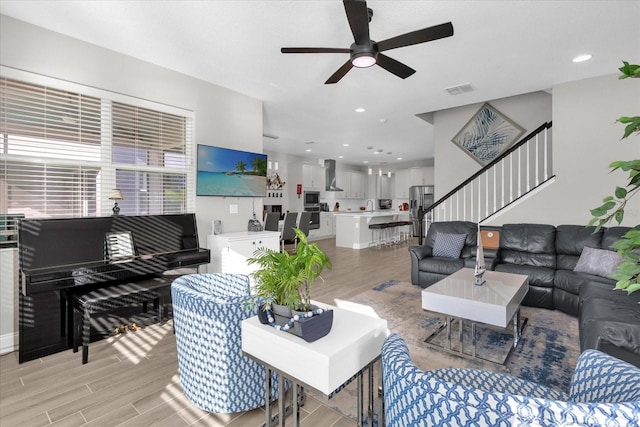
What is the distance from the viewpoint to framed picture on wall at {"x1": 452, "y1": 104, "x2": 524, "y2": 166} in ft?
18.0

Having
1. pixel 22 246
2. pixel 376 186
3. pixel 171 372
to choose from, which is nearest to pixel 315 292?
pixel 171 372

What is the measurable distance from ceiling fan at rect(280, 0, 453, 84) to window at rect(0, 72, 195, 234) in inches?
79.0

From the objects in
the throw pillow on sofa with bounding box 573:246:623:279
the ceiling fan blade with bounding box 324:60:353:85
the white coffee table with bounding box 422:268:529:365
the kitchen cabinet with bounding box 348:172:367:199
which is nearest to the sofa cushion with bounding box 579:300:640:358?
the white coffee table with bounding box 422:268:529:365

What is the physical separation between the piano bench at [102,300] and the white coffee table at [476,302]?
249 cm

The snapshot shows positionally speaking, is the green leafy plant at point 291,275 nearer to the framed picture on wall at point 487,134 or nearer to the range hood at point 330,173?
the framed picture on wall at point 487,134

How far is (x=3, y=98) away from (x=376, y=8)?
3.28 m

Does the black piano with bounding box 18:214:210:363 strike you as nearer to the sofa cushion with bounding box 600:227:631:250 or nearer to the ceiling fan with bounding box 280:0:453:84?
the ceiling fan with bounding box 280:0:453:84

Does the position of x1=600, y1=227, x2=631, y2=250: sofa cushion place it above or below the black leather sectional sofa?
above

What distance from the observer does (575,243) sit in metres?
3.82

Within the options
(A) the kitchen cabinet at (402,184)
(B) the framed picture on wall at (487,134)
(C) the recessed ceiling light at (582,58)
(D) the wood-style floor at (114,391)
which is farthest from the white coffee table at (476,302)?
(A) the kitchen cabinet at (402,184)

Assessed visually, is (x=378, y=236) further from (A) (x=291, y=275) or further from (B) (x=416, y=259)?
(A) (x=291, y=275)

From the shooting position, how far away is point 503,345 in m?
2.71

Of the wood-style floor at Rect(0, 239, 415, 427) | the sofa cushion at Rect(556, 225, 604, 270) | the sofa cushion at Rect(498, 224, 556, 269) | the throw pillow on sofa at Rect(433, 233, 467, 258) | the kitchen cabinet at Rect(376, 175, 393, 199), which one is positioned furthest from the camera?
the kitchen cabinet at Rect(376, 175, 393, 199)

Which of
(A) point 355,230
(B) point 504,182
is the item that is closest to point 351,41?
(B) point 504,182
